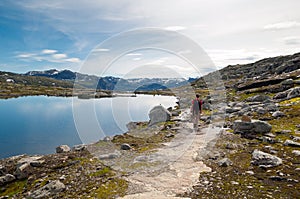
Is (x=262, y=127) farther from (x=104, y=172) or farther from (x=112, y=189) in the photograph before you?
(x=112, y=189)

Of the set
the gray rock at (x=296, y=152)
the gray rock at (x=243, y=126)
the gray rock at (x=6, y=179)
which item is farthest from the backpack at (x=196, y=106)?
the gray rock at (x=6, y=179)

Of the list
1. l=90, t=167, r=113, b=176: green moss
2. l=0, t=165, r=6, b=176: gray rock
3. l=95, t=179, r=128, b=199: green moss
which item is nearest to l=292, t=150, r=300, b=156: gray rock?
l=95, t=179, r=128, b=199: green moss

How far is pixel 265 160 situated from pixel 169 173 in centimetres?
671

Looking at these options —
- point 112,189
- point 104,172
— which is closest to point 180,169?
point 112,189

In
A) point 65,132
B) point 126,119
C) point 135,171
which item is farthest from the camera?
point 65,132

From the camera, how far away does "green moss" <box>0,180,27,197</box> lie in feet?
54.2

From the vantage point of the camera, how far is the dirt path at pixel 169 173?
1300cm

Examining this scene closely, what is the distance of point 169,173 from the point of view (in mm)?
15438

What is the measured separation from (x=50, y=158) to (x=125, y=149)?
7152mm

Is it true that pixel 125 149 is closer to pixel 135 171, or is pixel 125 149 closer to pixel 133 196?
pixel 135 171

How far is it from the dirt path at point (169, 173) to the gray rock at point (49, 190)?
14.4 ft

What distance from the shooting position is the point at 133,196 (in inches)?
493

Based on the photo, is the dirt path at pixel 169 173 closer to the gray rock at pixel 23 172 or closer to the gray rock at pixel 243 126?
the gray rock at pixel 243 126

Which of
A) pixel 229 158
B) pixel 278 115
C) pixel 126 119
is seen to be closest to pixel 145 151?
pixel 229 158
